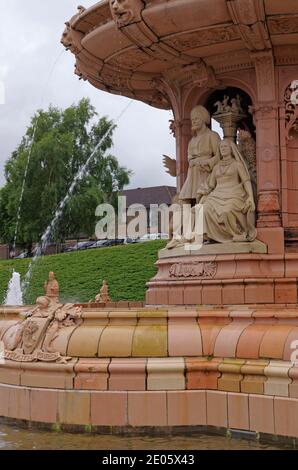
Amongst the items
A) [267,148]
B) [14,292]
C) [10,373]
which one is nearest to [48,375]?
[10,373]

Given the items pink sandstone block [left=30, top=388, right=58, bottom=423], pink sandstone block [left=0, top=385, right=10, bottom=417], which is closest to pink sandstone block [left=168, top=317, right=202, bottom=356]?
pink sandstone block [left=30, top=388, right=58, bottom=423]

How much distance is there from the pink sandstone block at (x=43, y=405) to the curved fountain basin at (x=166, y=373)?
1 centimetres

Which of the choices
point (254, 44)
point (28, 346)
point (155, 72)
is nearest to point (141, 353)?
point (28, 346)

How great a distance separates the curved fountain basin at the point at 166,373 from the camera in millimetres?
7656

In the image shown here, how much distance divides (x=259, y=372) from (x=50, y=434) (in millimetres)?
2261

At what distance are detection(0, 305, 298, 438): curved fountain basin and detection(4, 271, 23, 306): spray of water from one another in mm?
23401

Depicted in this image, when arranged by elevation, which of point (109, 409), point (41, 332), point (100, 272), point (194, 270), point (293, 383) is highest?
point (100, 272)

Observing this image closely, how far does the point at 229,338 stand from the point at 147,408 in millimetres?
1134

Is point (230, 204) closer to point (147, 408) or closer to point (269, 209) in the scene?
point (269, 209)

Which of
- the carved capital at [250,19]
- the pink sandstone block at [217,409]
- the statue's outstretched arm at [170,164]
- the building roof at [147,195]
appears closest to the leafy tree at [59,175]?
the building roof at [147,195]

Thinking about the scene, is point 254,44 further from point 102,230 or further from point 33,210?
point 33,210

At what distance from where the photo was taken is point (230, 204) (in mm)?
11438

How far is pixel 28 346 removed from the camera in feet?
28.7

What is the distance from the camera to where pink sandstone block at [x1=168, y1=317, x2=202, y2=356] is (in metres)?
8.17
